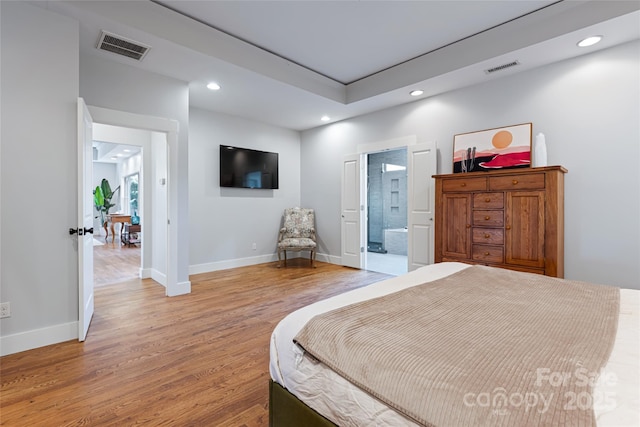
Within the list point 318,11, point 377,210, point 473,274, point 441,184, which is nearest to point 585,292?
point 473,274

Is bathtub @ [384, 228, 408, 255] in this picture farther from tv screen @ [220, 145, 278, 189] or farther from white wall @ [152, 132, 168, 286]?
white wall @ [152, 132, 168, 286]

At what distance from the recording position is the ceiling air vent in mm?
2780

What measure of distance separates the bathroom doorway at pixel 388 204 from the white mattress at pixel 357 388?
19.0 feet

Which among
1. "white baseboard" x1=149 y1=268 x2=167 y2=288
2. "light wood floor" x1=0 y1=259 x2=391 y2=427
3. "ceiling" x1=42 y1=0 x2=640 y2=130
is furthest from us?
"white baseboard" x1=149 y1=268 x2=167 y2=288

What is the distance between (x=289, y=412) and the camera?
1.12 m

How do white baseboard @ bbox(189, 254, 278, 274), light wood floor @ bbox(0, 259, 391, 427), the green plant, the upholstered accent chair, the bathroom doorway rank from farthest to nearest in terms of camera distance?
the green plant, the bathroom doorway, the upholstered accent chair, white baseboard @ bbox(189, 254, 278, 274), light wood floor @ bbox(0, 259, 391, 427)

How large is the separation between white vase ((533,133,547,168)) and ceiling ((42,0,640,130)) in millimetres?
862

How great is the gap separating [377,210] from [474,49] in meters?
5.07

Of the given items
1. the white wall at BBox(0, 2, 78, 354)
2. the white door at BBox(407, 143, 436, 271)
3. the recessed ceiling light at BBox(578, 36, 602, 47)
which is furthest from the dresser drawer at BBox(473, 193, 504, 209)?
the white wall at BBox(0, 2, 78, 354)

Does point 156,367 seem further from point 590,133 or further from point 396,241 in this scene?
point 396,241

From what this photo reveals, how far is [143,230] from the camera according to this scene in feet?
15.0

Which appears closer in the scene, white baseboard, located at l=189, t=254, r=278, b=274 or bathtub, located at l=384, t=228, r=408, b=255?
white baseboard, located at l=189, t=254, r=278, b=274

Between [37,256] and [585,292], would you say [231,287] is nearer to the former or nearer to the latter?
[37,256]

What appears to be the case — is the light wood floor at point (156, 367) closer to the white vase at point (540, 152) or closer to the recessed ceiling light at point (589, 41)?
the white vase at point (540, 152)
